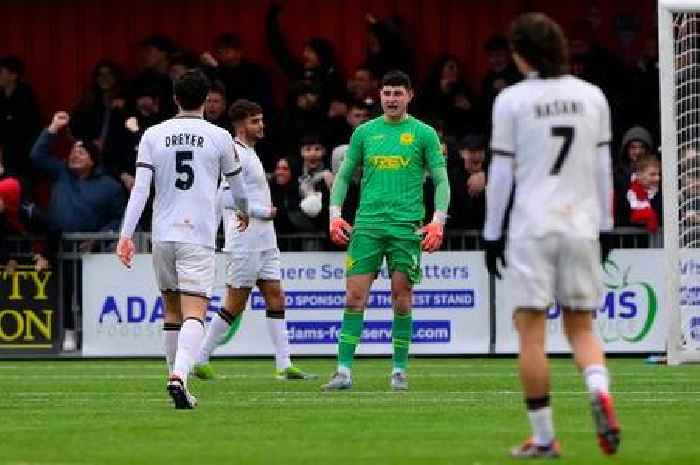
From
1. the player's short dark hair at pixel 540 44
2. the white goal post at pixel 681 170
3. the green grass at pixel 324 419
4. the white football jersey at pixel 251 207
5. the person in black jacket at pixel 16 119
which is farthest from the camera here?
the person in black jacket at pixel 16 119

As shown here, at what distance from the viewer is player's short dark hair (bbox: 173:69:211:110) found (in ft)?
48.2

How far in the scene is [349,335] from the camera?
16.8 m

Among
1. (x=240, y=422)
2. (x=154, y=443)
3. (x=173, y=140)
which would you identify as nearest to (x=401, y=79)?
(x=173, y=140)

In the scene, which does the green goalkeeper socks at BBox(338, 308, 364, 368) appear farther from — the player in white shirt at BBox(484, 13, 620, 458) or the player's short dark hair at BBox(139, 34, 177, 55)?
the player's short dark hair at BBox(139, 34, 177, 55)

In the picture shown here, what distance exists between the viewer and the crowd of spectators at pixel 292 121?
23.0m

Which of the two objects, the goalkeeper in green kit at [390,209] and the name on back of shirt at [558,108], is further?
the goalkeeper in green kit at [390,209]

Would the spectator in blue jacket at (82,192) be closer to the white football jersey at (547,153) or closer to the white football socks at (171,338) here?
the white football socks at (171,338)

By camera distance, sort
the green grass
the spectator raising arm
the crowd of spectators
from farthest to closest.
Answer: the spectator raising arm, the crowd of spectators, the green grass

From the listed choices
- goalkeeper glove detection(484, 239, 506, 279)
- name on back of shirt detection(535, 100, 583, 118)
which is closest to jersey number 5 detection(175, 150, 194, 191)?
goalkeeper glove detection(484, 239, 506, 279)

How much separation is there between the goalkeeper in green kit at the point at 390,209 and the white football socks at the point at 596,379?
232 inches

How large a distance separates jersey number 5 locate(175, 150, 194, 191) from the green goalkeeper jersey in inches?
84.6

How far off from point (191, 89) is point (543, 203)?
441cm

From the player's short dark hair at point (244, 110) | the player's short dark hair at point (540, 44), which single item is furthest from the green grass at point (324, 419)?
the player's short dark hair at point (244, 110)

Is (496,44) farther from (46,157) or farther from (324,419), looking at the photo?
(324,419)
